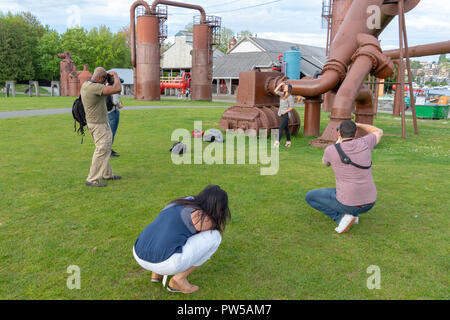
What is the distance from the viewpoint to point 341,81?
11.4 metres

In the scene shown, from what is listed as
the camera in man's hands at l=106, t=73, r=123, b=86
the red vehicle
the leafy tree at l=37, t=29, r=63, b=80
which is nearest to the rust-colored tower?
the red vehicle

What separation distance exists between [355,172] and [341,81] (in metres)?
7.70

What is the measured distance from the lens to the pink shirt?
4.33 metres

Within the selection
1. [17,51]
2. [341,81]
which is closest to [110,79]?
[341,81]

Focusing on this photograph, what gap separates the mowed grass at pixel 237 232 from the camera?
3.50m

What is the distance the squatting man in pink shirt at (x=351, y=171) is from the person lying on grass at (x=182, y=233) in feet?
6.03

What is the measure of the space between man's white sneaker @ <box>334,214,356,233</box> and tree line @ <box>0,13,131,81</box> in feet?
177

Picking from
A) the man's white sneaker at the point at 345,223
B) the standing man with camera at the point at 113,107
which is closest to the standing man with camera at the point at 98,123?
the standing man with camera at the point at 113,107

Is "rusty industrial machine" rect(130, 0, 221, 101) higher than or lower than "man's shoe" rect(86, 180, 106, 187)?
higher

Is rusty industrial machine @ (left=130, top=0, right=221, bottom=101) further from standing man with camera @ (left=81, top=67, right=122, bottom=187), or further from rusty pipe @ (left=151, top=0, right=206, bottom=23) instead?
standing man with camera @ (left=81, top=67, right=122, bottom=187)

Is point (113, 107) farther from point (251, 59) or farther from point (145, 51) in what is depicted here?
point (251, 59)

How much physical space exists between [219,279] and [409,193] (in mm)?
4359

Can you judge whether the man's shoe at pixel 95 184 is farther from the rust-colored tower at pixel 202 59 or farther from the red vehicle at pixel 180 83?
the red vehicle at pixel 180 83
